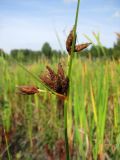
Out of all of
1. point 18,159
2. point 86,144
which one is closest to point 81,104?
point 86,144

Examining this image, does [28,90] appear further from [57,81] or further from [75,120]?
[75,120]

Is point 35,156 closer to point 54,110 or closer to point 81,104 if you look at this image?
point 54,110

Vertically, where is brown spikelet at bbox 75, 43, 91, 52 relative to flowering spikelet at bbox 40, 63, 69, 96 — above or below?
above

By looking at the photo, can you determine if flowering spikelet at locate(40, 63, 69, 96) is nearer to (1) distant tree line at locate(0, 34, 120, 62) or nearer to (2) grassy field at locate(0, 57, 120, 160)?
(1) distant tree line at locate(0, 34, 120, 62)

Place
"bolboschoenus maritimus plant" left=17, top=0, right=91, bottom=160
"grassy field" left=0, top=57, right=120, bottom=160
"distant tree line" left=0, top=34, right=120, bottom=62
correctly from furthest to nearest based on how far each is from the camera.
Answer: "grassy field" left=0, top=57, right=120, bottom=160
"distant tree line" left=0, top=34, right=120, bottom=62
"bolboschoenus maritimus plant" left=17, top=0, right=91, bottom=160

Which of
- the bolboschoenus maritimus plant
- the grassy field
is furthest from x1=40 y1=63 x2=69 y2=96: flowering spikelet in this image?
the grassy field

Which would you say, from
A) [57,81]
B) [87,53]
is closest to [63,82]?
[57,81]

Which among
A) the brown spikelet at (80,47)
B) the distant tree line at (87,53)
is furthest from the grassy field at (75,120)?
the brown spikelet at (80,47)
